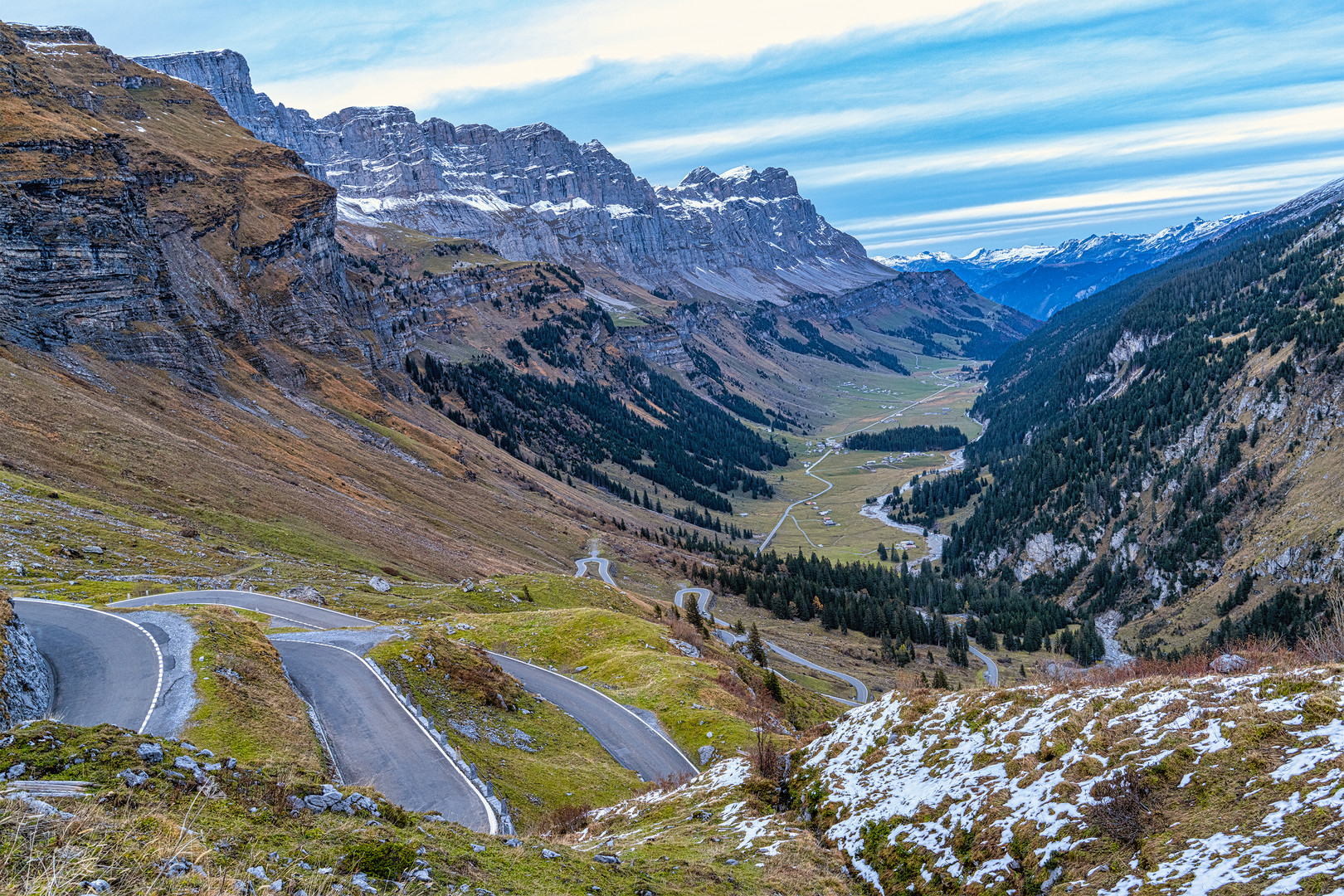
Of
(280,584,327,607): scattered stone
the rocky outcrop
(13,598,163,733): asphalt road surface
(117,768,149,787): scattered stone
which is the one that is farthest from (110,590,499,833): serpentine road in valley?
(280,584,327,607): scattered stone

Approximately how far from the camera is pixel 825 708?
63.9m

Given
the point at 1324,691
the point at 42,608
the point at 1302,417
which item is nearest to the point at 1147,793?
the point at 1324,691

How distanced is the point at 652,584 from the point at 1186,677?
380 ft

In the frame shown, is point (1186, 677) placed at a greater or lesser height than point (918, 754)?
greater

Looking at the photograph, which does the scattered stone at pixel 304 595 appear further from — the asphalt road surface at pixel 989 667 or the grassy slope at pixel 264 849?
the asphalt road surface at pixel 989 667

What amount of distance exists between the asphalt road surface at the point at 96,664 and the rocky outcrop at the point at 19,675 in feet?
1.91

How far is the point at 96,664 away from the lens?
30516 millimetres

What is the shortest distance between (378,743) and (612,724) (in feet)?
52.0

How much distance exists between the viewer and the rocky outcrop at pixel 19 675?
2409 cm

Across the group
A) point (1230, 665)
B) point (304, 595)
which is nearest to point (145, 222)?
point (304, 595)

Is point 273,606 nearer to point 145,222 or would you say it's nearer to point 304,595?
point 304,595

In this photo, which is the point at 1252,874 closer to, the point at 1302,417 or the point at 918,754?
the point at 918,754

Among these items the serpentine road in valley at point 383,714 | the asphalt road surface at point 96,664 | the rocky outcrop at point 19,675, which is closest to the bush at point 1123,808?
the serpentine road in valley at point 383,714

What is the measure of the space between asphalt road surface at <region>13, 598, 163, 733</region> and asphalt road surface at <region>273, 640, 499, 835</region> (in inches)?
249
